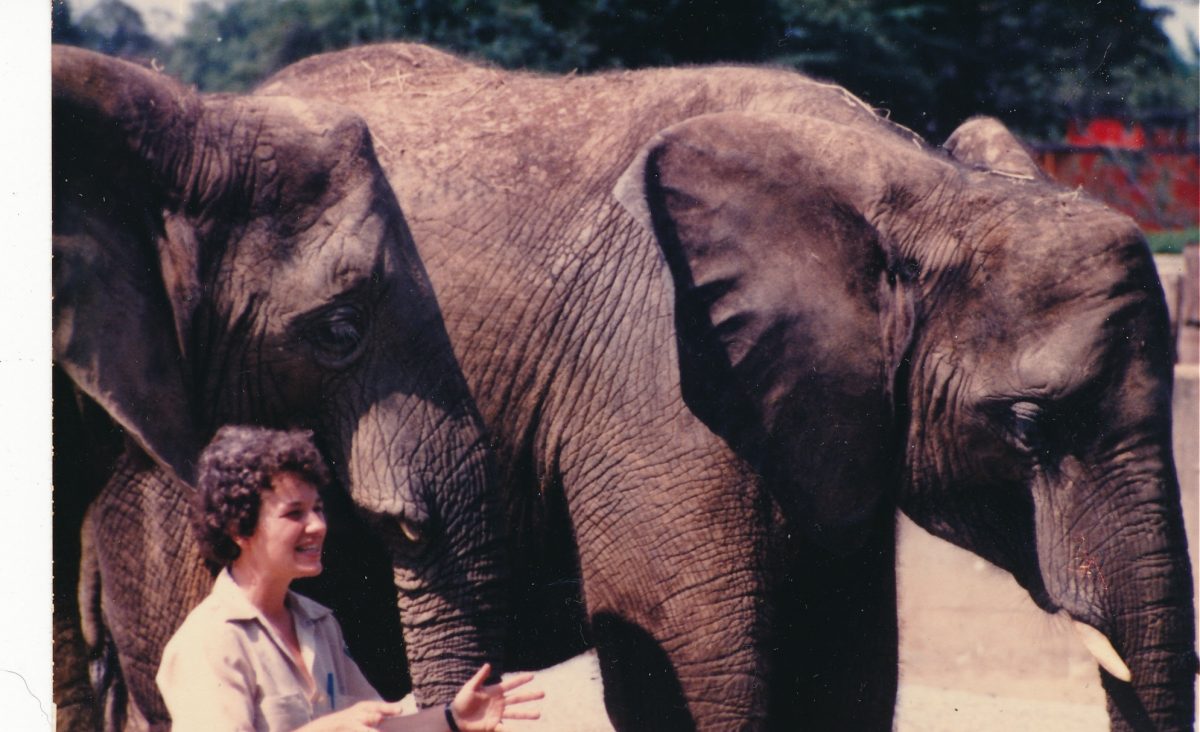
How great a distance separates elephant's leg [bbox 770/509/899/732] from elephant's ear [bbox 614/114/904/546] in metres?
0.28

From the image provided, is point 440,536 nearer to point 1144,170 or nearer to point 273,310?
point 273,310

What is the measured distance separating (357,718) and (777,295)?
1.54 m

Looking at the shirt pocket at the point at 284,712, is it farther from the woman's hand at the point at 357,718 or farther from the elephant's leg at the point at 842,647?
the elephant's leg at the point at 842,647

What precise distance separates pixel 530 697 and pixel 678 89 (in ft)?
5.81

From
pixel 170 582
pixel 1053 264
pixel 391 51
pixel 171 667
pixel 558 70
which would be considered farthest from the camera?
pixel 558 70

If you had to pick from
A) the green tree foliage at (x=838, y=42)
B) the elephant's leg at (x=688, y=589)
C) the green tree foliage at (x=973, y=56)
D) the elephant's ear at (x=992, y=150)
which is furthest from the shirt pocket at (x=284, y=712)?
the green tree foliage at (x=973, y=56)

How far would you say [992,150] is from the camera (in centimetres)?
385

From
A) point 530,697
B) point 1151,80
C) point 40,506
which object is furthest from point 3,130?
point 1151,80

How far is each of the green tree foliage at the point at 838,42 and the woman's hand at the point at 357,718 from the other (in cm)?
371

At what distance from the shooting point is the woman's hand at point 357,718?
2307 mm

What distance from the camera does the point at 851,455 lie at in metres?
3.63

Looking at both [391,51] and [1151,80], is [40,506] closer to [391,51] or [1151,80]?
[391,51]

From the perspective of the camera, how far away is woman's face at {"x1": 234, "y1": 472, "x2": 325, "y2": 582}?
2500 millimetres

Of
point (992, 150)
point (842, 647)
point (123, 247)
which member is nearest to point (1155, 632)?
point (842, 647)
